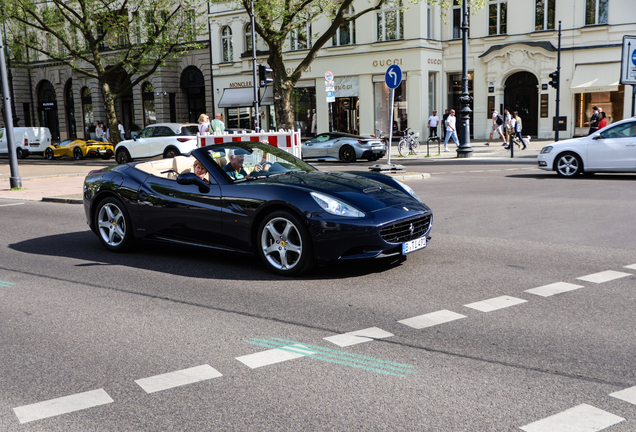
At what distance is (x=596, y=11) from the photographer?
31875mm

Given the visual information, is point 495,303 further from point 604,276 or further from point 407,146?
point 407,146

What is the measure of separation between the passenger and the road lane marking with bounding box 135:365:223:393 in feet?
10.6

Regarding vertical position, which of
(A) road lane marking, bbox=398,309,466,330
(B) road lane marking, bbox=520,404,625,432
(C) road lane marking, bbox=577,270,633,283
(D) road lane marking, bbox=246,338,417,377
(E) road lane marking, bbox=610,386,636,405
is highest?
(B) road lane marking, bbox=520,404,625,432

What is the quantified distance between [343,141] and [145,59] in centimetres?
1502

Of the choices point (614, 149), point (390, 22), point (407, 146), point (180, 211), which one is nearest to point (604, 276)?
point (180, 211)

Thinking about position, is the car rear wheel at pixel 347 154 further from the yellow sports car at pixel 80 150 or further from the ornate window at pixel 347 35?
the ornate window at pixel 347 35

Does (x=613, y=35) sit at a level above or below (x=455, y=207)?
above

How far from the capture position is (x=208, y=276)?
6.72m

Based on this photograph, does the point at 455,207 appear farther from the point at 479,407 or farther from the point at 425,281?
the point at 479,407

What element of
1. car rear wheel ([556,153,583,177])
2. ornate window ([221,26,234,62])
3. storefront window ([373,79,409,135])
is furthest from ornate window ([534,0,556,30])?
car rear wheel ([556,153,583,177])

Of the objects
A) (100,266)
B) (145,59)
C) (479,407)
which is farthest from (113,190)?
(145,59)

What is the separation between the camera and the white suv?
84.1ft

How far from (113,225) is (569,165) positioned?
11.7 m

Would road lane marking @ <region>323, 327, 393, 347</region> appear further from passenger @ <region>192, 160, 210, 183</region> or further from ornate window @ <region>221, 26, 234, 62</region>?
ornate window @ <region>221, 26, 234, 62</region>
